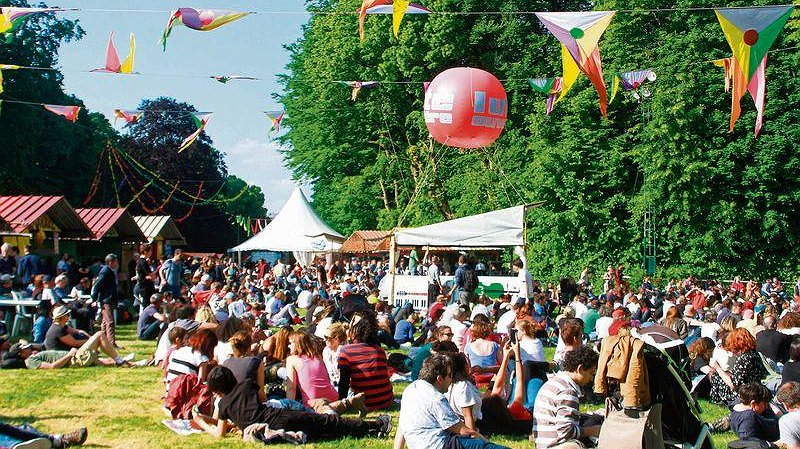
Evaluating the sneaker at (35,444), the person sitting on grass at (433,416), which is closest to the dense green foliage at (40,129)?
the sneaker at (35,444)

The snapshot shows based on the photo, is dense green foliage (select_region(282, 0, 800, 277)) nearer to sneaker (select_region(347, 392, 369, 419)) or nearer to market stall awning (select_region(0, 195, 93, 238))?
market stall awning (select_region(0, 195, 93, 238))

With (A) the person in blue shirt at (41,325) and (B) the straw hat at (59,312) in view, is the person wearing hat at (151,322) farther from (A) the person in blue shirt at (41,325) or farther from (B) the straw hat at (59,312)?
(B) the straw hat at (59,312)

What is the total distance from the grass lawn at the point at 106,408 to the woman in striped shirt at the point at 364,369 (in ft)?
1.02

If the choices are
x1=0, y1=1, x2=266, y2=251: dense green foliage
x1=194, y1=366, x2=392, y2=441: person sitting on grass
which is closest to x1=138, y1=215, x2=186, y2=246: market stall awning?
x1=0, y1=1, x2=266, y2=251: dense green foliage

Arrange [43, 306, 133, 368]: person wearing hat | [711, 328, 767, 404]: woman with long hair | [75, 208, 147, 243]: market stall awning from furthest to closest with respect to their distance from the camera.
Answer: [75, 208, 147, 243]: market stall awning
[43, 306, 133, 368]: person wearing hat
[711, 328, 767, 404]: woman with long hair

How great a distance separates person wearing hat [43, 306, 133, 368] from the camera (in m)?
12.4

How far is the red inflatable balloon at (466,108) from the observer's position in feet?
52.7

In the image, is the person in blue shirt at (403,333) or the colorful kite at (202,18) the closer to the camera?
the colorful kite at (202,18)

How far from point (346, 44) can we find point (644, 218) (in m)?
15.3

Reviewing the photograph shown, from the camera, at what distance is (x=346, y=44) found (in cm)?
3656

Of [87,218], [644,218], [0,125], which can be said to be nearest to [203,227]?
[0,125]

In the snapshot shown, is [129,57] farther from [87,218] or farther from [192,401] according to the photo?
[87,218]

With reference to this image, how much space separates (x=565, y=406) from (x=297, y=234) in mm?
25906

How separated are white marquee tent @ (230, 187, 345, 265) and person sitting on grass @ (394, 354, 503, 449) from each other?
80.6 feet
